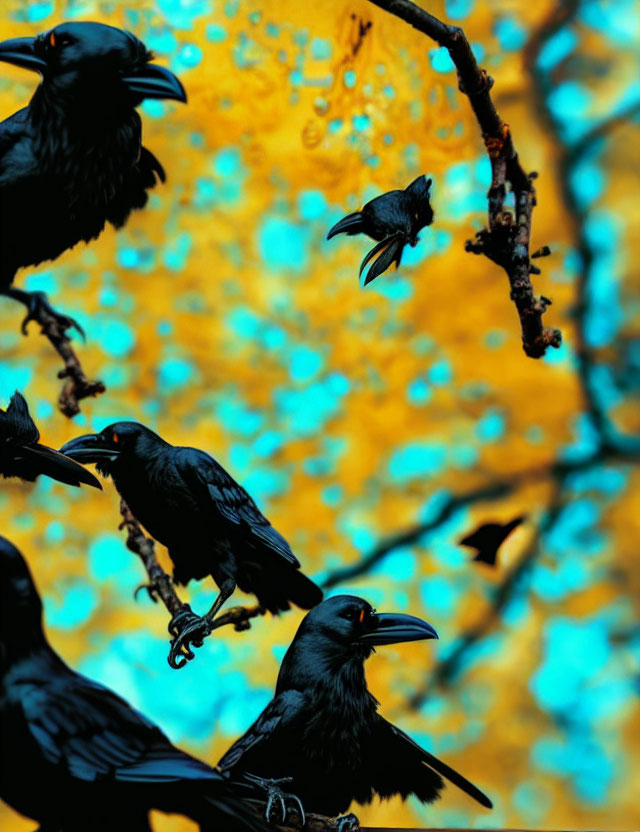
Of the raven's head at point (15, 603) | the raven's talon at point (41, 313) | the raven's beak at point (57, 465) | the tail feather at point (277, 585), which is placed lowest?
the raven's head at point (15, 603)

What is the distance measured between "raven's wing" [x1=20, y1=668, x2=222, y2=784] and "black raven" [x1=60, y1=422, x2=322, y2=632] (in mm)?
484

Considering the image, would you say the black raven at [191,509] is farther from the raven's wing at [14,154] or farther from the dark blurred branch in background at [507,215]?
the dark blurred branch in background at [507,215]

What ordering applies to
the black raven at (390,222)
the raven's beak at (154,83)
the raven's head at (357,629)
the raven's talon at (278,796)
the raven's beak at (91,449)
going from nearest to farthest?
1. the raven's talon at (278,796)
2. the raven's beak at (154,83)
3. the raven's head at (357,629)
4. the raven's beak at (91,449)
5. the black raven at (390,222)

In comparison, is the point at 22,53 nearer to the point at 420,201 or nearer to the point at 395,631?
the point at 420,201

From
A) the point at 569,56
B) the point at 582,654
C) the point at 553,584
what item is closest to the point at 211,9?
the point at 569,56

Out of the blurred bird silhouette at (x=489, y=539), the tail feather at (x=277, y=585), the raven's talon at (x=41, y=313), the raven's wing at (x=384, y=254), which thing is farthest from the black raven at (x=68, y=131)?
the blurred bird silhouette at (x=489, y=539)

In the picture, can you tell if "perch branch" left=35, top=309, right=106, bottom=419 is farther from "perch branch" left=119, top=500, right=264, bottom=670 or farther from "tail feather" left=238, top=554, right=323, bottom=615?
"tail feather" left=238, top=554, right=323, bottom=615

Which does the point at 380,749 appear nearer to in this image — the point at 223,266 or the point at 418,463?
the point at 418,463

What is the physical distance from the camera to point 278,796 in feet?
5.98

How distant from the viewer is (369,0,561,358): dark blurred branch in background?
7.62 ft

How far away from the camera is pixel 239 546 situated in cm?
213

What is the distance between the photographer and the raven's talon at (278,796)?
1.80 m

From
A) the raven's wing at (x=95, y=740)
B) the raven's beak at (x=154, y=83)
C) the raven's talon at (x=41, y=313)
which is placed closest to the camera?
the raven's wing at (x=95, y=740)

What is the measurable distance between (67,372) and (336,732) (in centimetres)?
100
